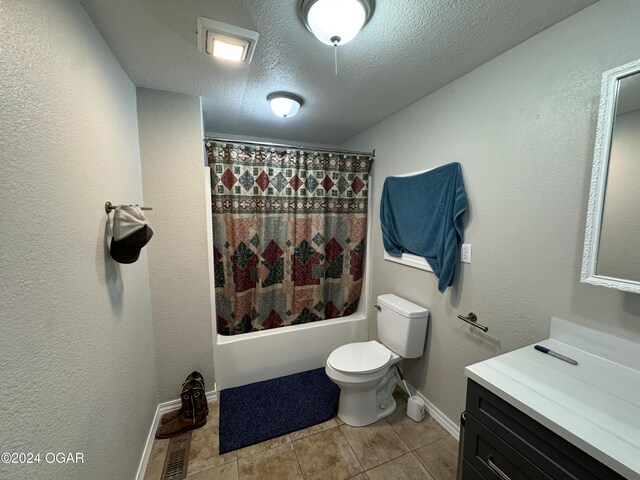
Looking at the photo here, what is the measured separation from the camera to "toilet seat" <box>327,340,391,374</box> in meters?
1.65

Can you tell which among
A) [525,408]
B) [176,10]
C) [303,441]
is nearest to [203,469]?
[303,441]

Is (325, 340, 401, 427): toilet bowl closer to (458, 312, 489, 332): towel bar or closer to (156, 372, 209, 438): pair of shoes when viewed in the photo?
(458, 312, 489, 332): towel bar

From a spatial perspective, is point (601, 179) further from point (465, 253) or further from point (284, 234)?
point (284, 234)

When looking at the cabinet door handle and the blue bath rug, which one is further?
the blue bath rug

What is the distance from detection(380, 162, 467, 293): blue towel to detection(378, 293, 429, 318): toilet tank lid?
0.26 m

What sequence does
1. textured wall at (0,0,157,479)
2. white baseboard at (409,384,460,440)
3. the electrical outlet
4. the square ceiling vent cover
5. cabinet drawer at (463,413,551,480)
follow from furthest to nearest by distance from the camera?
1. white baseboard at (409,384,460,440)
2. the electrical outlet
3. the square ceiling vent cover
4. cabinet drawer at (463,413,551,480)
5. textured wall at (0,0,157,479)

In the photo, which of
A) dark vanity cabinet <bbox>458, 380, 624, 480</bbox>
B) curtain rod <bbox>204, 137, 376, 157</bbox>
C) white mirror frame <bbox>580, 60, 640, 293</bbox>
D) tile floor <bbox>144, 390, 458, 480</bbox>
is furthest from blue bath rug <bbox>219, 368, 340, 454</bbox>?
curtain rod <bbox>204, 137, 376, 157</bbox>

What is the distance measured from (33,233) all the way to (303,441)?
68.4 inches

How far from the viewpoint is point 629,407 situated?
A: 0.80 metres

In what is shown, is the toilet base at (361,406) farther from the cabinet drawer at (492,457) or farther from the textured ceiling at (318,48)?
the textured ceiling at (318,48)

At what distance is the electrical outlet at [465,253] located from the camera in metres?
1.51

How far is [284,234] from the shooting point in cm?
223

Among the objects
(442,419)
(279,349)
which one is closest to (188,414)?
(279,349)

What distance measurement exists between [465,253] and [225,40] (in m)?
1.71
